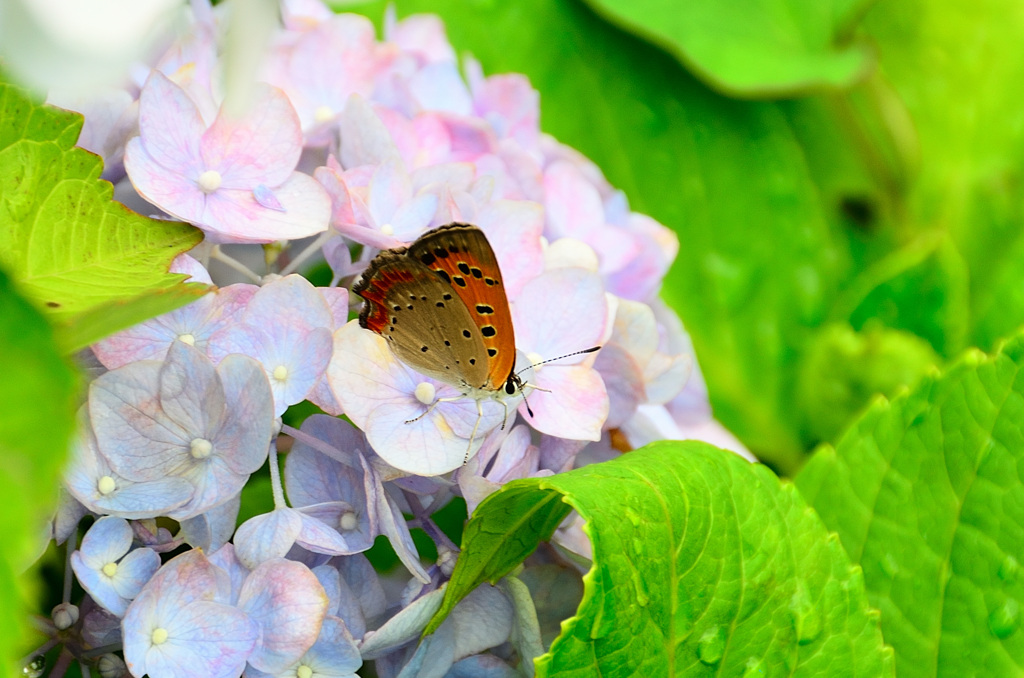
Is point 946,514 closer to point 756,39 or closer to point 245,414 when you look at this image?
point 245,414

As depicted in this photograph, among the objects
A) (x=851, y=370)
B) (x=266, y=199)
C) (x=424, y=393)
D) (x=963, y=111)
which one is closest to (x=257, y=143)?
(x=266, y=199)

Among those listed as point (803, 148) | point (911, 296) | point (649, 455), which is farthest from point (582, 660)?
point (803, 148)

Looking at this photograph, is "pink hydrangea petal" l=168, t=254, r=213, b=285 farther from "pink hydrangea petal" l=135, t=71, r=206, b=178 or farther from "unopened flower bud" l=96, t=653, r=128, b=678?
"unopened flower bud" l=96, t=653, r=128, b=678

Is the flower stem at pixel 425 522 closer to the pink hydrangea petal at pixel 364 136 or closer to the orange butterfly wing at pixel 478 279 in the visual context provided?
the orange butterfly wing at pixel 478 279

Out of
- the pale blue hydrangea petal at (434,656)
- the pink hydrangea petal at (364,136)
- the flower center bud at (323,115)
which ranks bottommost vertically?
the pale blue hydrangea petal at (434,656)

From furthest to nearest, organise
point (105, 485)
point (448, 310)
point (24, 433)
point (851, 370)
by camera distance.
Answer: point (851, 370) < point (448, 310) < point (105, 485) < point (24, 433)

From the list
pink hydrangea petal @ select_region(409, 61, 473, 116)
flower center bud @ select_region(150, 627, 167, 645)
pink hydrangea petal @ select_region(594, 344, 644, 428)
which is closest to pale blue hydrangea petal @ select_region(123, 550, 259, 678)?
flower center bud @ select_region(150, 627, 167, 645)

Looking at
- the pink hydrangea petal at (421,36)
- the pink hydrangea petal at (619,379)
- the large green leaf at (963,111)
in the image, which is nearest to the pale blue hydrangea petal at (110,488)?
the pink hydrangea petal at (619,379)
